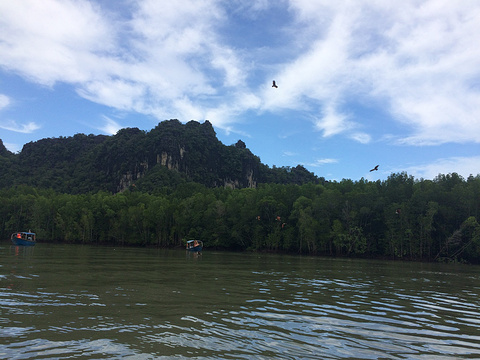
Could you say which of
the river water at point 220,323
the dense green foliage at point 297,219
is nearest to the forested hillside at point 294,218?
the dense green foliage at point 297,219

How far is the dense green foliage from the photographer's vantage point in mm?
67125

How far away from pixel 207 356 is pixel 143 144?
195 metres

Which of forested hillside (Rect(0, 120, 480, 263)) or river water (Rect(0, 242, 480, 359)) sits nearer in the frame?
river water (Rect(0, 242, 480, 359))

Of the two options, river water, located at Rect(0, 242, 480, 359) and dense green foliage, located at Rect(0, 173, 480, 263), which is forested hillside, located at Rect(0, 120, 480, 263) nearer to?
dense green foliage, located at Rect(0, 173, 480, 263)

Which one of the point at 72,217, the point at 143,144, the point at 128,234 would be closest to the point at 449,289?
the point at 128,234

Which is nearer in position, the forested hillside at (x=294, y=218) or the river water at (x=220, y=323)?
the river water at (x=220, y=323)

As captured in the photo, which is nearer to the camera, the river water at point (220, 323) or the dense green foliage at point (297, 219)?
the river water at point (220, 323)

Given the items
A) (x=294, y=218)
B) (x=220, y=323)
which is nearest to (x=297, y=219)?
(x=294, y=218)

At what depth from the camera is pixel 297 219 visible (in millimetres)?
82250

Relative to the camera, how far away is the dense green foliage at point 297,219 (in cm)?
6712

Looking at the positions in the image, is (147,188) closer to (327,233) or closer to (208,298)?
(327,233)

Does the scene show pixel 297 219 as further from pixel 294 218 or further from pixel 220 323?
pixel 220 323

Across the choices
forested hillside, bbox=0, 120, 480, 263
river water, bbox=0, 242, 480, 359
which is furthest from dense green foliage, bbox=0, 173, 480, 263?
river water, bbox=0, 242, 480, 359

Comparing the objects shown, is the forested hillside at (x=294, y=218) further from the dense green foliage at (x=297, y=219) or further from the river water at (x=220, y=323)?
the river water at (x=220, y=323)
